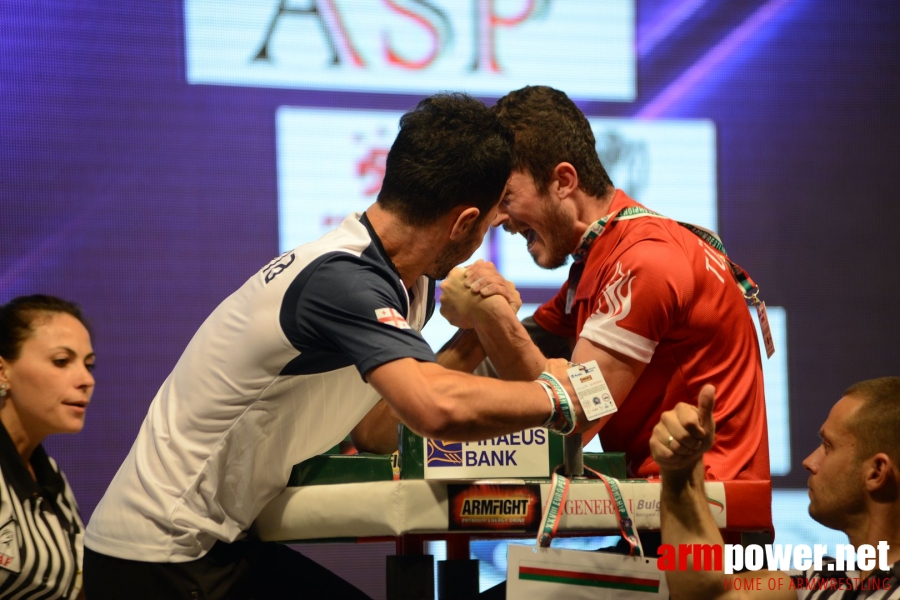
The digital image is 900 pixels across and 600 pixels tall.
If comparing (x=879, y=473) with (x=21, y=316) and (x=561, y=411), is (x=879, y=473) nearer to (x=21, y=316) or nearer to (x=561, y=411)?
(x=561, y=411)

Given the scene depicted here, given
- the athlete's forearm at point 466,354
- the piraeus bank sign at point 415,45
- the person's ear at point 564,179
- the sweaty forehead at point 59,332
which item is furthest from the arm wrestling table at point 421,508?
the piraeus bank sign at point 415,45

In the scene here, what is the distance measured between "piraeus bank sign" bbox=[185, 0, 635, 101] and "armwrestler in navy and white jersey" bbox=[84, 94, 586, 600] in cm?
196

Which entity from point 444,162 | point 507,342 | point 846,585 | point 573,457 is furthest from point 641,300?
point 846,585

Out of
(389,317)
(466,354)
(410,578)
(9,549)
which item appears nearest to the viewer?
(389,317)

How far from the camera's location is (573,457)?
176 cm

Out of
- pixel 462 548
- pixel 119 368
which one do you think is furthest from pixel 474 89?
pixel 462 548

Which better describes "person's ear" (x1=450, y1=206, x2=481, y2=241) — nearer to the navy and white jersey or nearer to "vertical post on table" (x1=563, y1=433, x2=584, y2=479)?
the navy and white jersey

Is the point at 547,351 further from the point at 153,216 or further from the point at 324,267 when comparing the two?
the point at 153,216

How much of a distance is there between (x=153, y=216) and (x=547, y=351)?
5.55ft

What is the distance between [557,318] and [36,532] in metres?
1.58

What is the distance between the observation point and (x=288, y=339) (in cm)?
166

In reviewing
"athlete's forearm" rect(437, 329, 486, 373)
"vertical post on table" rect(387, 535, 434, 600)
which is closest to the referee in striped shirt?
"athlete's forearm" rect(437, 329, 486, 373)

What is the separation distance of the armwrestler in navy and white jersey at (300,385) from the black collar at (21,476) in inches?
43.4

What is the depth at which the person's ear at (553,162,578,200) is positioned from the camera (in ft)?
8.08
